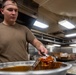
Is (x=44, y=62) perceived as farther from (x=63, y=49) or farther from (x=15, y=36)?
(x=63, y=49)

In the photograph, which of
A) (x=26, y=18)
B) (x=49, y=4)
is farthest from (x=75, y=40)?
(x=26, y=18)

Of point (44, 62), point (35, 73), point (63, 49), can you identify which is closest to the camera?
point (35, 73)

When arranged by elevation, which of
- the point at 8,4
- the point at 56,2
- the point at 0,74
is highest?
the point at 56,2

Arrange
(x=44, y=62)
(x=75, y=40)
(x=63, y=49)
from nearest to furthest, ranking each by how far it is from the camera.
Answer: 1. (x=44, y=62)
2. (x=75, y=40)
3. (x=63, y=49)

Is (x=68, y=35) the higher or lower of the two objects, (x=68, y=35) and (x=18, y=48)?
the higher

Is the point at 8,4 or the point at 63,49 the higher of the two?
the point at 8,4

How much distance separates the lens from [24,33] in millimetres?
1277

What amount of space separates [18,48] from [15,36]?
113mm

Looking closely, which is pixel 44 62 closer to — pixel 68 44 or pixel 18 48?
pixel 18 48

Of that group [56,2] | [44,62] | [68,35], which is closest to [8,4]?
[44,62]

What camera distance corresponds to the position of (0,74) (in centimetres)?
44

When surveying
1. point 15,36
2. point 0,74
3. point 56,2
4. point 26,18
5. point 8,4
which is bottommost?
point 0,74

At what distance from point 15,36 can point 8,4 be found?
0.34 meters

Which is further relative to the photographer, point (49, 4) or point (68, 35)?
point (68, 35)
